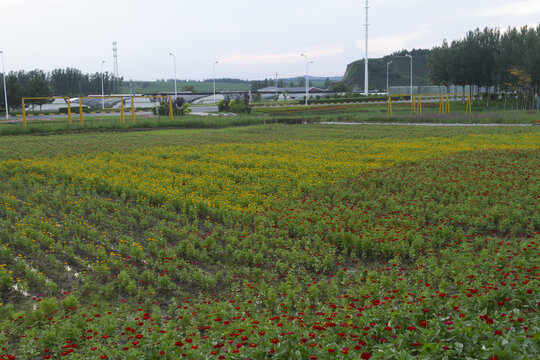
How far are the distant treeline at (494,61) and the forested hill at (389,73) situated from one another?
245 ft

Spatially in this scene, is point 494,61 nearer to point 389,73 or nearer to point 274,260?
point 274,260

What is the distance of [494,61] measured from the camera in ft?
189

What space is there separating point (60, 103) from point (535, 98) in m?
78.2

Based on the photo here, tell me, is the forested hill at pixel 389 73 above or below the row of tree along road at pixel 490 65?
above

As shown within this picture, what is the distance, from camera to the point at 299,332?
476 cm

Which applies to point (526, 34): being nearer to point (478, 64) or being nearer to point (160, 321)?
point (478, 64)

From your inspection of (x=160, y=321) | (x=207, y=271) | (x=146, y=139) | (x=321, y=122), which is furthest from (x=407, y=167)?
(x=321, y=122)

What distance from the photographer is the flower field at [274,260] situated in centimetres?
487

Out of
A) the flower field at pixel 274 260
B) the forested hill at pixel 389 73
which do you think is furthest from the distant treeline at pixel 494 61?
the forested hill at pixel 389 73

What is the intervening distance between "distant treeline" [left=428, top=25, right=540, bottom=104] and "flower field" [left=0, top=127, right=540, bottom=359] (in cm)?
4166

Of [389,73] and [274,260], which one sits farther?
[389,73]

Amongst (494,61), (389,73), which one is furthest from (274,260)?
(389,73)

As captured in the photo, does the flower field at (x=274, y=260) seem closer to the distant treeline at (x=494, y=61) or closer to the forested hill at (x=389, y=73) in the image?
the distant treeline at (x=494, y=61)

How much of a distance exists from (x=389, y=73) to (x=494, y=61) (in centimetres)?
8374
